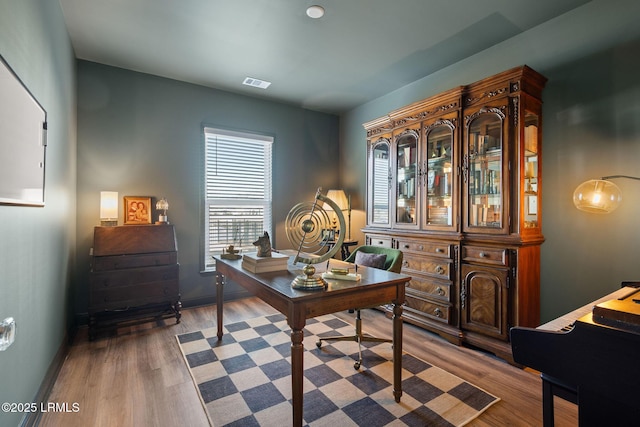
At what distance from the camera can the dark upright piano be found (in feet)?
3.22

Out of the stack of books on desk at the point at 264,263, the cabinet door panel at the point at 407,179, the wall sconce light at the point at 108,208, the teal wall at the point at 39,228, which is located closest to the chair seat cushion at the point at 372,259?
the cabinet door panel at the point at 407,179

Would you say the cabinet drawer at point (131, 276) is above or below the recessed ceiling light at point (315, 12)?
below

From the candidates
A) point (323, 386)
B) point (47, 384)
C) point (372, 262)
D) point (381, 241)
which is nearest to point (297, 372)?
point (323, 386)

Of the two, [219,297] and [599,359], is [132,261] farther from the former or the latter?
[599,359]

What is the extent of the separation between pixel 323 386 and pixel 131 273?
2184 mm

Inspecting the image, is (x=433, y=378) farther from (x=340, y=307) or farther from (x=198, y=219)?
(x=198, y=219)

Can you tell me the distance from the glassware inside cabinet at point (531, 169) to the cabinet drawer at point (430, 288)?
3.02 ft

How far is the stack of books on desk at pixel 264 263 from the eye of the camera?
7.04 ft

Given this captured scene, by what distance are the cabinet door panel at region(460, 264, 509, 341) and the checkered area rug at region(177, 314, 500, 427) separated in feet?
2.01

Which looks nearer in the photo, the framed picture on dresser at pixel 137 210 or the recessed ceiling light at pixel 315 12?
the recessed ceiling light at pixel 315 12

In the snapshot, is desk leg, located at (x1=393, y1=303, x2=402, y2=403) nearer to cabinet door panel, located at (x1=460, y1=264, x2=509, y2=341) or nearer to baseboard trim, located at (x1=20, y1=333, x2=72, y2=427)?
cabinet door panel, located at (x1=460, y1=264, x2=509, y2=341)

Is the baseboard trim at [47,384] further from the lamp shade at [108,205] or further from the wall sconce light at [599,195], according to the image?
the wall sconce light at [599,195]

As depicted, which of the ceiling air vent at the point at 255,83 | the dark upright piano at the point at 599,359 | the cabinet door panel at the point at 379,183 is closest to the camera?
the dark upright piano at the point at 599,359

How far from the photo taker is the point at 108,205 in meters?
3.29
